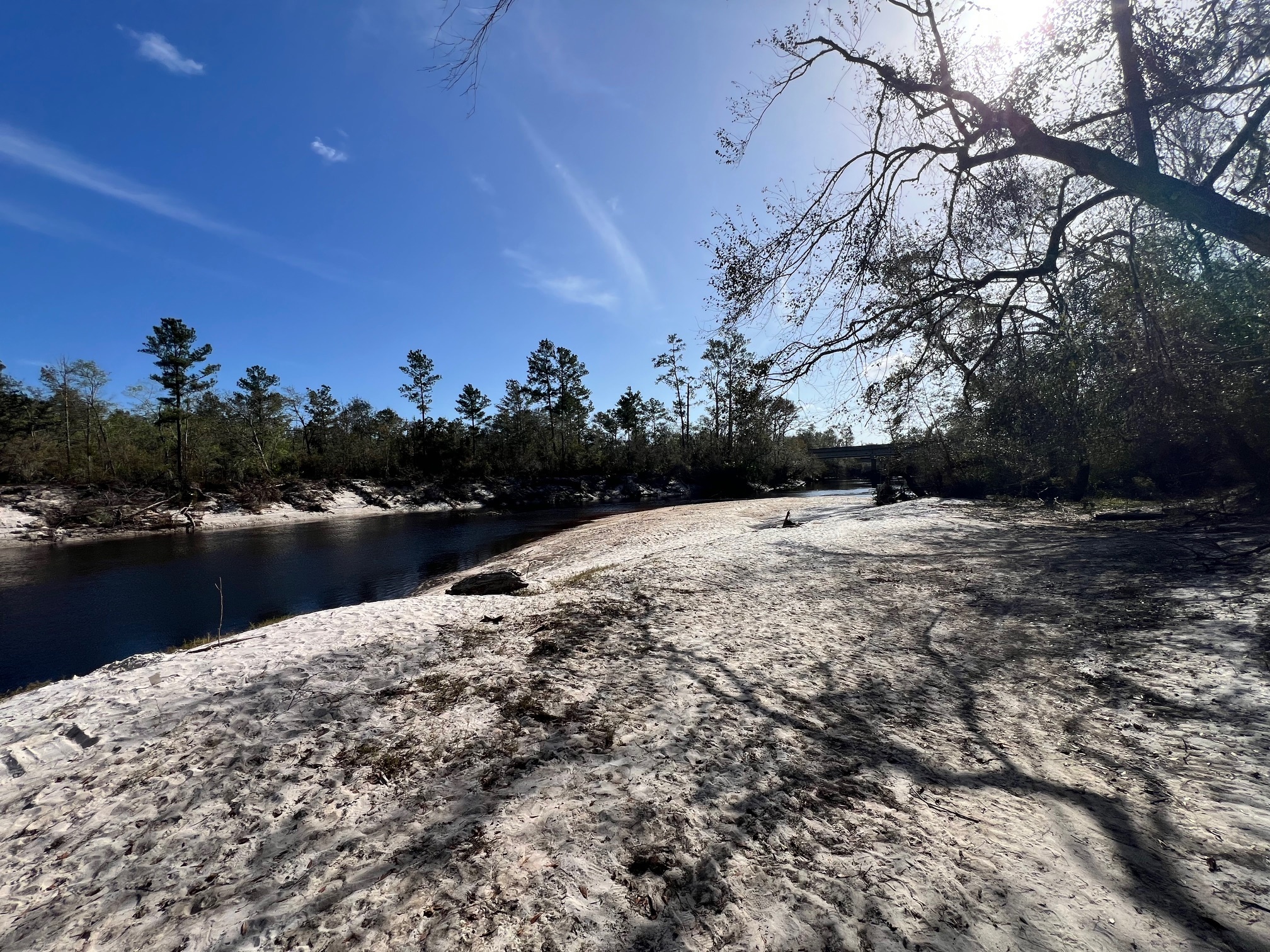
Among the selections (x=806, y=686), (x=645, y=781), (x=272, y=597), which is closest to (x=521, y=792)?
(x=645, y=781)

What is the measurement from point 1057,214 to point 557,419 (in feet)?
191

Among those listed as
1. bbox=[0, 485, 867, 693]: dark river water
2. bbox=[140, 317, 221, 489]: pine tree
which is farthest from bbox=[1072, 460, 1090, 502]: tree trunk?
bbox=[140, 317, 221, 489]: pine tree

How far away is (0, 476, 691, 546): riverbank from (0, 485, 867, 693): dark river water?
3882 mm

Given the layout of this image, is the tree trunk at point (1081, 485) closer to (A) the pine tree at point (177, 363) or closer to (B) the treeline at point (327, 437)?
(B) the treeline at point (327, 437)

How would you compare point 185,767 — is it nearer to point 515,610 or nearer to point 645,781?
point 645,781

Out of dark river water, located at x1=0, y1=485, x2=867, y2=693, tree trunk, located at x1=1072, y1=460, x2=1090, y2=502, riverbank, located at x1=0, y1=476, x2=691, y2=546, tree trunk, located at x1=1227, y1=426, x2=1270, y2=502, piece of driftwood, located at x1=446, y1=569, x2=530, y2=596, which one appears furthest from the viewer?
riverbank, located at x1=0, y1=476, x2=691, y2=546

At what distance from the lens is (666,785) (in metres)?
3.29

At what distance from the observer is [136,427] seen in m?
44.4

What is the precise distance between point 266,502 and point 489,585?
4005cm

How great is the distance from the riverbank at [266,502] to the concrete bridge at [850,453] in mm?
19359

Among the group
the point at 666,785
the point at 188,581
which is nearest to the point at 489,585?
the point at 666,785

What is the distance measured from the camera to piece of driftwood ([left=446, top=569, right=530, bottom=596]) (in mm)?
9102

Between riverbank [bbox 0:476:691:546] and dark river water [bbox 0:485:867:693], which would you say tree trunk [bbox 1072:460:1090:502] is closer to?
dark river water [bbox 0:485:867:693]

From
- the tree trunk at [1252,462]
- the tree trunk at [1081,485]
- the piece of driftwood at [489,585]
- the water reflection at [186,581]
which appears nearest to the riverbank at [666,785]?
the piece of driftwood at [489,585]
